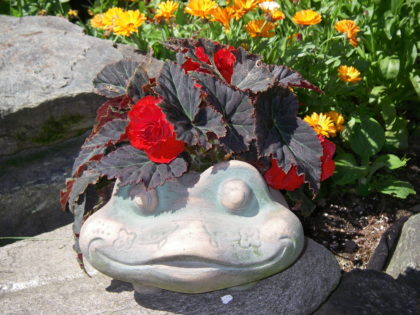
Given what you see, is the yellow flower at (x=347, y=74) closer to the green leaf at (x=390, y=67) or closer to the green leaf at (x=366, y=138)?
the green leaf at (x=366, y=138)

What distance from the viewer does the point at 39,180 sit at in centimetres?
240

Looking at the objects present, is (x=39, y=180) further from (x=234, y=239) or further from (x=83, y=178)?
(x=234, y=239)

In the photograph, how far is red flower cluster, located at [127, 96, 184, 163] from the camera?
4.87 feet

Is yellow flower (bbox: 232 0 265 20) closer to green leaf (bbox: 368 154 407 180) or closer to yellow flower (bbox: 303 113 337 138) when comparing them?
yellow flower (bbox: 303 113 337 138)

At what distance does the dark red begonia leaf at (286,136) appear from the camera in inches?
61.4

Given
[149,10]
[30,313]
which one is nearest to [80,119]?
[30,313]

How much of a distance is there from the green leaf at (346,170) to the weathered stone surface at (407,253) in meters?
0.29

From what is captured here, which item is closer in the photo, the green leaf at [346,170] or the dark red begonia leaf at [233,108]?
the dark red begonia leaf at [233,108]

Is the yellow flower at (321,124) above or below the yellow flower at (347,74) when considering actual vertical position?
below

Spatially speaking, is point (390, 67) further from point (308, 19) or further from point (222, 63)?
point (222, 63)

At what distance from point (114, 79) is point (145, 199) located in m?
0.47

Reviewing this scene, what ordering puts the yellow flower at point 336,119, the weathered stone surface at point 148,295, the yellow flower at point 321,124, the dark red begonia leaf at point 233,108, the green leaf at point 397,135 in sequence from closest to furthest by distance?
the dark red begonia leaf at point 233,108 < the weathered stone surface at point 148,295 < the yellow flower at point 321,124 < the yellow flower at point 336,119 < the green leaf at point 397,135

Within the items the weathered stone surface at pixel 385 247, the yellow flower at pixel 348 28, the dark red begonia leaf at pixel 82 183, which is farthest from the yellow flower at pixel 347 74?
the dark red begonia leaf at pixel 82 183

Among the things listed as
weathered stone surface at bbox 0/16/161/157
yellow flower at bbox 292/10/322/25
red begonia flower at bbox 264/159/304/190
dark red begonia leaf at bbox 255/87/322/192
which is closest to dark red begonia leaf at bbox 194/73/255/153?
dark red begonia leaf at bbox 255/87/322/192
